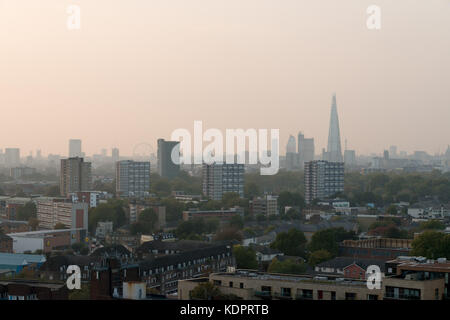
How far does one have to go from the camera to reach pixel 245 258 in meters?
11.3

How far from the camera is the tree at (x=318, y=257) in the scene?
37.1 feet

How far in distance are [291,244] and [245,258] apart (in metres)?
1.83

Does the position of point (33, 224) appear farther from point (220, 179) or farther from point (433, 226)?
point (220, 179)

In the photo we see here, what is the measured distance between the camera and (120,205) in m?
21.6

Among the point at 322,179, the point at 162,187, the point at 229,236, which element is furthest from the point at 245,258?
the point at 162,187

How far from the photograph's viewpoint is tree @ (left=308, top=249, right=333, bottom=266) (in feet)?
37.1

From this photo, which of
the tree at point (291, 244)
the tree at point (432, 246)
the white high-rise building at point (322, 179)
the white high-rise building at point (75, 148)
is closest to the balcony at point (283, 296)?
the tree at point (432, 246)

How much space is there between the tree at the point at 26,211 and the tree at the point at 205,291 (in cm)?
1790

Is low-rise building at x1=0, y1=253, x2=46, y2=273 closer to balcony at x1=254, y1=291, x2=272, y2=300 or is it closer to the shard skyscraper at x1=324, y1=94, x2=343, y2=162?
balcony at x1=254, y1=291, x2=272, y2=300

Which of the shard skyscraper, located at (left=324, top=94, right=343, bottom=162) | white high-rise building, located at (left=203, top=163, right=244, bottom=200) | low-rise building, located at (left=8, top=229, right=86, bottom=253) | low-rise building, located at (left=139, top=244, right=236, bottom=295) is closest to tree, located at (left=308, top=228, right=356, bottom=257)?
low-rise building, located at (left=139, top=244, right=236, bottom=295)
